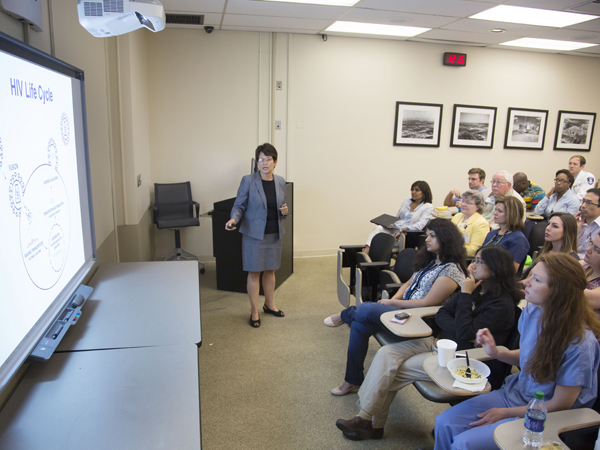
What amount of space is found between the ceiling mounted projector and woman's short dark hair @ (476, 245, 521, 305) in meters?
2.08

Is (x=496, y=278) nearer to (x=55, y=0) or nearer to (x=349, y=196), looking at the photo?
(x=55, y=0)

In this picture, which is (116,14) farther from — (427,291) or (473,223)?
(473,223)

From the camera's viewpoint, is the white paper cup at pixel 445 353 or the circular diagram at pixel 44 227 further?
the white paper cup at pixel 445 353

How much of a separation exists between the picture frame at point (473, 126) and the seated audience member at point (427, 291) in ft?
13.0

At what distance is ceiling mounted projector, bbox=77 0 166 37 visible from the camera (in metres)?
1.84

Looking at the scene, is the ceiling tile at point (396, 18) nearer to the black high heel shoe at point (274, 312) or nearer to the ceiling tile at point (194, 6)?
the ceiling tile at point (194, 6)

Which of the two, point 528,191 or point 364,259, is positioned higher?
point 528,191

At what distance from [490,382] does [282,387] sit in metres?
1.34

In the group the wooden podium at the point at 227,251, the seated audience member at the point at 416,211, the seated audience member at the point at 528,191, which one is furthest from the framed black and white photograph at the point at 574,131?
the wooden podium at the point at 227,251

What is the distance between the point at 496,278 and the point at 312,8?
3.38 metres

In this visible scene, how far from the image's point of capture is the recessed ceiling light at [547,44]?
5641 millimetres

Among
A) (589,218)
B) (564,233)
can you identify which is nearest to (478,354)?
(564,233)

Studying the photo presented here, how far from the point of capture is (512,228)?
3.43 metres

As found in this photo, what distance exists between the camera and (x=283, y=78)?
18.0ft
